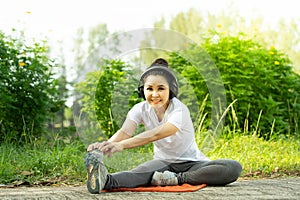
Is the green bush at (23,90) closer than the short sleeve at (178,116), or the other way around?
the short sleeve at (178,116)

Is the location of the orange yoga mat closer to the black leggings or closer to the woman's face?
the black leggings

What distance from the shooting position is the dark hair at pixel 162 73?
10.4ft

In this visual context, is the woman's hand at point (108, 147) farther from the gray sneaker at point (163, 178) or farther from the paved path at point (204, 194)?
the gray sneaker at point (163, 178)

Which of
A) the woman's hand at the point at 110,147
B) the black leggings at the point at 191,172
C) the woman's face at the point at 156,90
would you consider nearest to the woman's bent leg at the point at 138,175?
the black leggings at the point at 191,172

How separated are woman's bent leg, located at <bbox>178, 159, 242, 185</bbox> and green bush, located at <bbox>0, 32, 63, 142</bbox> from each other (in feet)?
9.66

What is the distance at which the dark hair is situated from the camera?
3158mm

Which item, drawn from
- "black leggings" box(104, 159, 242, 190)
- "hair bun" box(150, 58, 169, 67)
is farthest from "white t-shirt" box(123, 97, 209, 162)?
"hair bun" box(150, 58, 169, 67)

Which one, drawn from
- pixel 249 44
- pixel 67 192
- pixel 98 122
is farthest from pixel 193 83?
pixel 249 44

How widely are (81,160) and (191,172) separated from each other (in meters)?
1.75

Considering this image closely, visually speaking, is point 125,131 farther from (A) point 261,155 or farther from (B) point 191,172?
(A) point 261,155

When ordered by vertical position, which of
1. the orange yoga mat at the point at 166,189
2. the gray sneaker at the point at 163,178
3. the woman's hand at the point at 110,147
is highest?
the woman's hand at the point at 110,147

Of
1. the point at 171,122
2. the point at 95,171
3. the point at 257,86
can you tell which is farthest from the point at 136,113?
the point at 257,86

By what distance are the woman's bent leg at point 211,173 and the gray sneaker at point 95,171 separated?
24.6 inches

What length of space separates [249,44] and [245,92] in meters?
0.82
